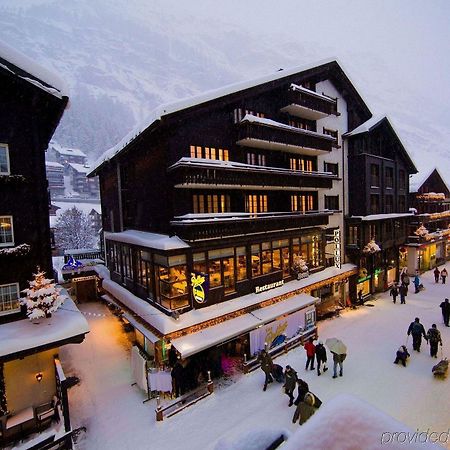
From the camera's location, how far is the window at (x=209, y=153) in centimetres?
1699

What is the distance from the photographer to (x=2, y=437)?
36.1 feet

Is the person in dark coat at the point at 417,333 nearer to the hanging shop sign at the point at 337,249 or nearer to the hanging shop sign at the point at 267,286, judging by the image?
the hanging shop sign at the point at 267,286

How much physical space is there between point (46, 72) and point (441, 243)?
51922 mm

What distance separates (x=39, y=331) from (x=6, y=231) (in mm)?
4655

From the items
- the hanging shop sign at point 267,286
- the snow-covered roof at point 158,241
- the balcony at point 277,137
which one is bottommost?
the hanging shop sign at point 267,286

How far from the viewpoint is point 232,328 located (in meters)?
15.2

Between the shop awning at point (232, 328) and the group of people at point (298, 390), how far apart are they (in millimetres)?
1925

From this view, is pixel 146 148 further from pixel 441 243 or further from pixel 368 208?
pixel 441 243

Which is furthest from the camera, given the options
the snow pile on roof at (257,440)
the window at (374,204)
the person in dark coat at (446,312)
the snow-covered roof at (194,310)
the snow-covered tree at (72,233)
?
the snow-covered tree at (72,233)

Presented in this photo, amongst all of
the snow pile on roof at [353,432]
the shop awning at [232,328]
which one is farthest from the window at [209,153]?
the snow pile on roof at [353,432]

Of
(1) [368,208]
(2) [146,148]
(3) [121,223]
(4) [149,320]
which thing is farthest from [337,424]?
(1) [368,208]

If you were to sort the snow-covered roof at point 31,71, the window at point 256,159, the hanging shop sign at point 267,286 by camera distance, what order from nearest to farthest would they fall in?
the snow-covered roof at point 31,71 → the hanging shop sign at point 267,286 → the window at point 256,159

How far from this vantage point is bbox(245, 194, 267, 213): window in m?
19.4

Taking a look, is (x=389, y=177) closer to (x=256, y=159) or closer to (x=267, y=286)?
(x=256, y=159)
